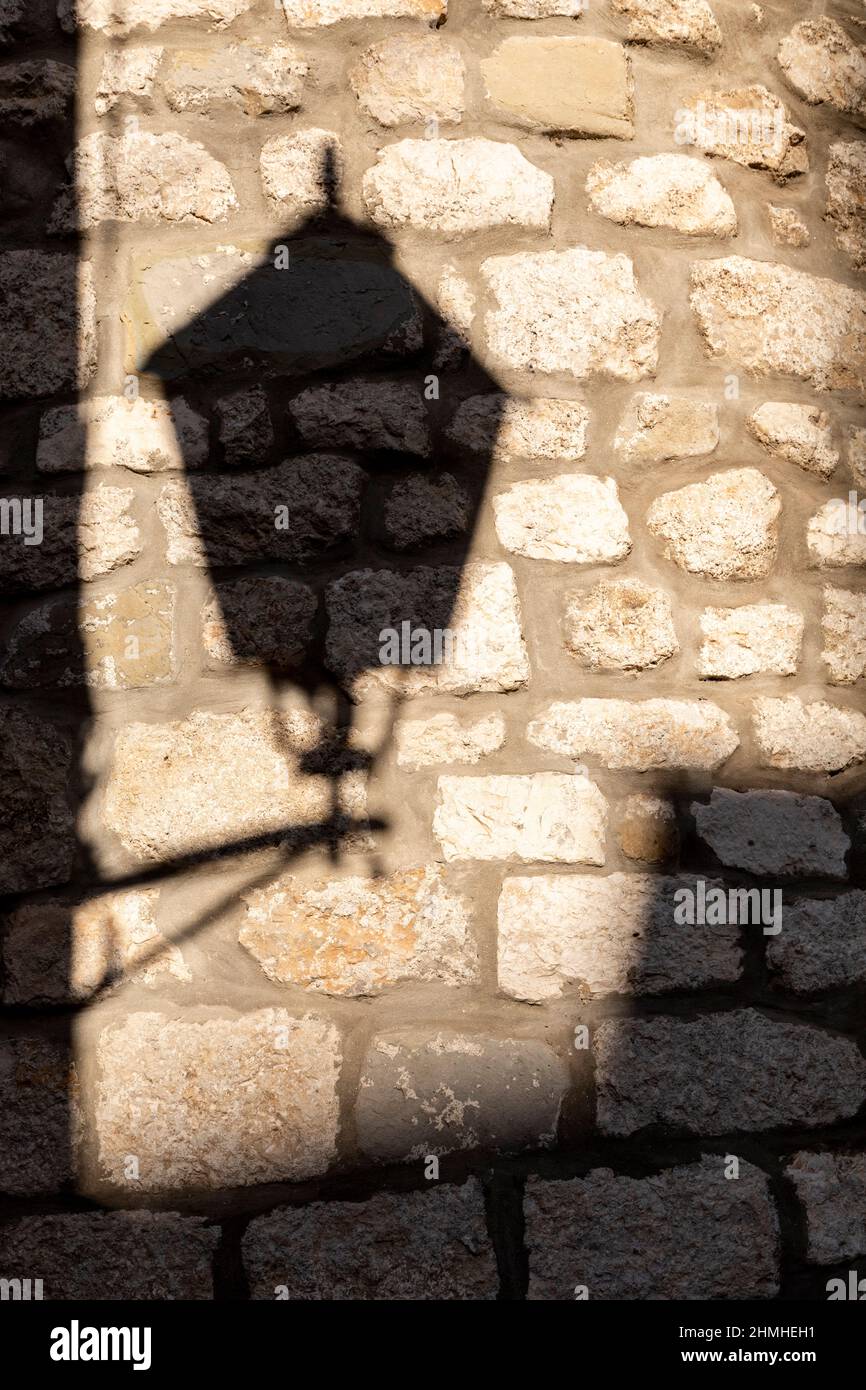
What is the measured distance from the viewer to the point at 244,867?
1.85 m

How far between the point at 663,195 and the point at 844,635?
0.87m

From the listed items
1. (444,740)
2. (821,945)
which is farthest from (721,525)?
(821,945)

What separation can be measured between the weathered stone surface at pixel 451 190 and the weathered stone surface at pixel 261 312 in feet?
0.43

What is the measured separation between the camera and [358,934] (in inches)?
72.3

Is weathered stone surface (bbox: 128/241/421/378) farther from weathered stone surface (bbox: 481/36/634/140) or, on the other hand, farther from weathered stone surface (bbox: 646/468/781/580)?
A: weathered stone surface (bbox: 646/468/781/580)

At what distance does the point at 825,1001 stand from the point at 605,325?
1239 mm

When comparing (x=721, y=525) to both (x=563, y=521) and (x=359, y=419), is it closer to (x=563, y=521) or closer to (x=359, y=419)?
(x=563, y=521)

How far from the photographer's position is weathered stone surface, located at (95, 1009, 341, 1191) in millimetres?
1778

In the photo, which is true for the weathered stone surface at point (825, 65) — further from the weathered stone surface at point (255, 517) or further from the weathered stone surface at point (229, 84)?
the weathered stone surface at point (255, 517)

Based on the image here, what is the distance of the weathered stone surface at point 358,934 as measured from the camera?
5.99 ft

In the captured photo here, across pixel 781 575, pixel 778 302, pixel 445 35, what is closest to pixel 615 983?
pixel 781 575

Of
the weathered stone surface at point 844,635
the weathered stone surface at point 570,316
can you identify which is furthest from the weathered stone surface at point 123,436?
the weathered stone surface at point 844,635

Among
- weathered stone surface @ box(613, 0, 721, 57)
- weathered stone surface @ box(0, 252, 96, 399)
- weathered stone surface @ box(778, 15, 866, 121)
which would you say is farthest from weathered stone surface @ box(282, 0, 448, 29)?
weathered stone surface @ box(778, 15, 866, 121)
